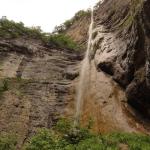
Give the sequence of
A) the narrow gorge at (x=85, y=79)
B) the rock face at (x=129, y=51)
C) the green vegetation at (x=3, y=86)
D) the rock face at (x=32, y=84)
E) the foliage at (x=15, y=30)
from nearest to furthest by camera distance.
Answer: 1. the rock face at (x=129, y=51)
2. the narrow gorge at (x=85, y=79)
3. the rock face at (x=32, y=84)
4. the green vegetation at (x=3, y=86)
5. the foliage at (x=15, y=30)

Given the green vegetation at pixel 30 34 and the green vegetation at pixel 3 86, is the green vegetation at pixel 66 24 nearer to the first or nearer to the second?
the green vegetation at pixel 30 34

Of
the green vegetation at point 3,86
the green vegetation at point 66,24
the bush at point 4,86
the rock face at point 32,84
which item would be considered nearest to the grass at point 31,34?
the rock face at point 32,84

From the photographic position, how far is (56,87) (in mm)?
19703

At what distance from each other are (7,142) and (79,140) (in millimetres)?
2521

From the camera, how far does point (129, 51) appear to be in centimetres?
1738

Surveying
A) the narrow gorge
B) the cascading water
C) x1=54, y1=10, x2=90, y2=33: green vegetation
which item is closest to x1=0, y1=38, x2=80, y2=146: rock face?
the narrow gorge

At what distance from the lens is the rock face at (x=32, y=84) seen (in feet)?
54.6

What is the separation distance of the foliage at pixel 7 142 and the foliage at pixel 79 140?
0.55 m

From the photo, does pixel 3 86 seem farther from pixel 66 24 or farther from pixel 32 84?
pixel 66 24

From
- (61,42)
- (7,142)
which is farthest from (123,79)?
(61,42)

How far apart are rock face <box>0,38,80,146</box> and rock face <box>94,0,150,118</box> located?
208 cm

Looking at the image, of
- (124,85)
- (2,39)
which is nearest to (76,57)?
(2,39)

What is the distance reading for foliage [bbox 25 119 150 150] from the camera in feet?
44.0

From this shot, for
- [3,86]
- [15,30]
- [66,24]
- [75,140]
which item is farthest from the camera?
[66,24]
